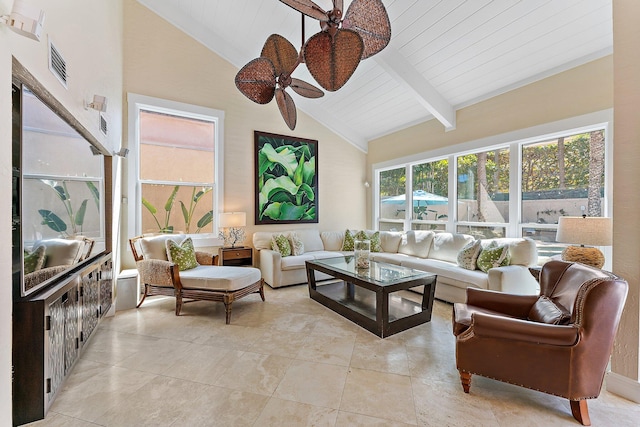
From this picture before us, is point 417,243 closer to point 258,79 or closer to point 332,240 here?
point 332,240

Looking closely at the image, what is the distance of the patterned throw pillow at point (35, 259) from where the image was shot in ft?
4.99

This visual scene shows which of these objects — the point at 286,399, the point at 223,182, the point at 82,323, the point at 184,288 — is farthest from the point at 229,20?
the point at 286,399

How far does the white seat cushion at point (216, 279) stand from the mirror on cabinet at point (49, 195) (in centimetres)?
97

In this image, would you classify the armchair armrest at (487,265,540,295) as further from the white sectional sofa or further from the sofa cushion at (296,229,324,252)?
the sofa cushion at (296,229,324,252)

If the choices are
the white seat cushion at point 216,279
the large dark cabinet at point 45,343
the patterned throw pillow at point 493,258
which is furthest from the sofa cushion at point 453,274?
the large dark cabinet at point 45,343

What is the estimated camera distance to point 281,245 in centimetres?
456

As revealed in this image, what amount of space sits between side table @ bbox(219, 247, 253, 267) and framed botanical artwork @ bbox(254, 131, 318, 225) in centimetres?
70

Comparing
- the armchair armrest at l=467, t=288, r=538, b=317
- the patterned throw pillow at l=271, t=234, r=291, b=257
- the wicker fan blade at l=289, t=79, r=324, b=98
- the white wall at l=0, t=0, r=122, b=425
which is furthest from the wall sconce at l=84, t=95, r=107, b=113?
the armchair armrest at l=467, t=288, r=538, b=317

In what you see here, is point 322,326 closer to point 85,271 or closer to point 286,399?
point 286,399

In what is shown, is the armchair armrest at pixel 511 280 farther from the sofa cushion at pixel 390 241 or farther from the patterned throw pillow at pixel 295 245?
the patterned throw pillow at pixel 295 245

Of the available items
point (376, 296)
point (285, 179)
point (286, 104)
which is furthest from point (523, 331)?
point (285, 179)

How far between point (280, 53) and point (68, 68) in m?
1.55

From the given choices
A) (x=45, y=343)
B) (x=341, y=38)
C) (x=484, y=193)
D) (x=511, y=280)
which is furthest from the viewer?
(x=484, y=193)

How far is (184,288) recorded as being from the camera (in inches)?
128
